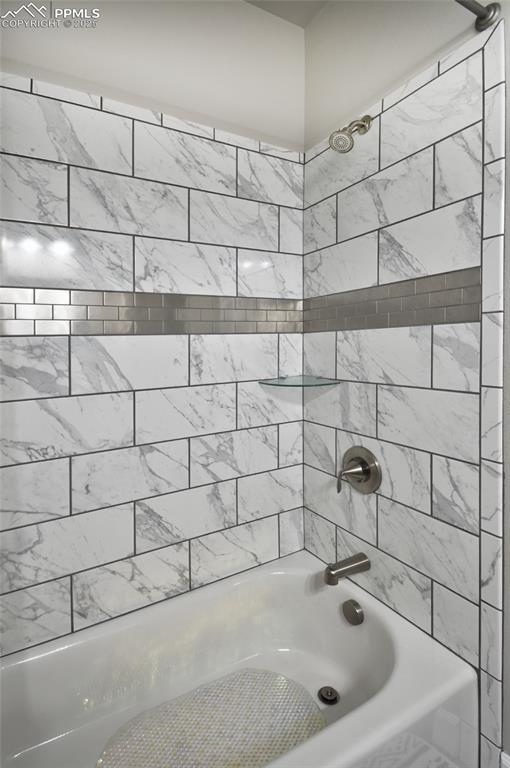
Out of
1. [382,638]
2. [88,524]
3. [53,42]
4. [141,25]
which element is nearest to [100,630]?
[88,524]

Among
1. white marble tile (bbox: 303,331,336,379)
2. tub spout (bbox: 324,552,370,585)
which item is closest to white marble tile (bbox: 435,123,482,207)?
white marble tile (bbox: 303,331,336,379)

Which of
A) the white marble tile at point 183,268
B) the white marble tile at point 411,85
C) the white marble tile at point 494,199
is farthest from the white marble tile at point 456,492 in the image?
the white marble tile at point 411,85

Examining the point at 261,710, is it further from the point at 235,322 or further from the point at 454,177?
the point at 454,177

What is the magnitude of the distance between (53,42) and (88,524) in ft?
4.66

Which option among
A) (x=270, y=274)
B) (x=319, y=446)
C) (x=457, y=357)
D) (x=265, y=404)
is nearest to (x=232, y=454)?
(x=265, y=404)

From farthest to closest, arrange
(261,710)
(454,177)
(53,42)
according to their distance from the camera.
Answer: (261,710) → (53,42) → (454,177)

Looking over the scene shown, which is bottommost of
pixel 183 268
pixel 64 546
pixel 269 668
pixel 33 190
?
pixel 269 668

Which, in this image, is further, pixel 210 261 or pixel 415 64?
pixel 210 261

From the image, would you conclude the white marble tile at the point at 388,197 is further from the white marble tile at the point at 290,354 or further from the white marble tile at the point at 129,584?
the white marble tile at the point at 129,584

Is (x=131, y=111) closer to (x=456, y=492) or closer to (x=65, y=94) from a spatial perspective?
(x=65, y=94)

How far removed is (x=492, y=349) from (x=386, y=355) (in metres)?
0.34

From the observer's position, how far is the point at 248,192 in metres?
1.53

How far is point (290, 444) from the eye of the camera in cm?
167

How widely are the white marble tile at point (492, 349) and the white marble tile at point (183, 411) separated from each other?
819 millimetres
